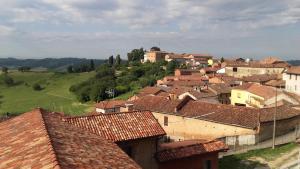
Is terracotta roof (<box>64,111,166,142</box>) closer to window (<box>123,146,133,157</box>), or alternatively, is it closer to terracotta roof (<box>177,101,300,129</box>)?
window (<box>123,146,133,157</box>)

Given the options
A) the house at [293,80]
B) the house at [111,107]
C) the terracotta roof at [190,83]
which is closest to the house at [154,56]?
the terracotta roof at [190,83]

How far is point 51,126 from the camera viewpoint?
1612cm

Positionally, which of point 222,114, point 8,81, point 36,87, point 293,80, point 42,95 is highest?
point 293,80

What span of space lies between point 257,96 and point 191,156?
1432 inches

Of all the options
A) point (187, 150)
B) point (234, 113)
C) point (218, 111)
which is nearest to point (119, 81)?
point (218, 111)

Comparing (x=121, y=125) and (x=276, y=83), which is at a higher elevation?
(x=121, y=125)

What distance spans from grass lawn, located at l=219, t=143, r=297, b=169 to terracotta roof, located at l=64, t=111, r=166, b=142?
354 inches

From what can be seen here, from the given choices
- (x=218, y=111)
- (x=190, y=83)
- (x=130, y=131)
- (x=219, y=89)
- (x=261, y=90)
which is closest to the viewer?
(x=130, y=131)

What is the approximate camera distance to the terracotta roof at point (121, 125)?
20359mm

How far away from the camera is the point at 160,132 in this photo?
71.8 feet

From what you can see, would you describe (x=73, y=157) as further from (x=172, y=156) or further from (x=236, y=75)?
(x=236, y=75)

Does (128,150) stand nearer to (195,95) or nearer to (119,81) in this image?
(195,95)

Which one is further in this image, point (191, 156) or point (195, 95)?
point (195, 95)

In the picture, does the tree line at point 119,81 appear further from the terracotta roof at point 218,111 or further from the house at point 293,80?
the terracotta roof at point 218,111
